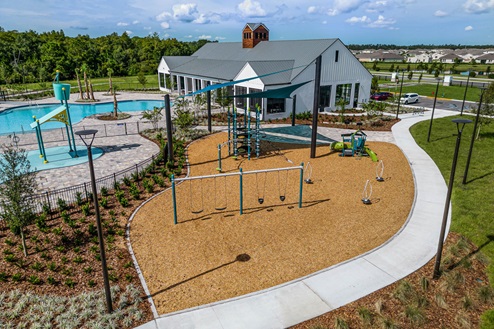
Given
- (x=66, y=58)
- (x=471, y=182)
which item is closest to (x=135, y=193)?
(x=471, y=182)

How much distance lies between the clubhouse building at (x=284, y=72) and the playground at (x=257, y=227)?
1297cm

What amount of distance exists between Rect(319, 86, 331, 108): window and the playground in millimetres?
16898

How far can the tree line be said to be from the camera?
186 feet

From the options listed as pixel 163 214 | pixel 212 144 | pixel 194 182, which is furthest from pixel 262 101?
pixel 163 214

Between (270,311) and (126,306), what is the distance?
374 cm

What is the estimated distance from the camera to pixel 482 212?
1326 centimetres

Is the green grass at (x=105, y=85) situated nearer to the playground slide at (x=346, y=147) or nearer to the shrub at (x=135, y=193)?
Result: the playground slide at (x=346, y=147)

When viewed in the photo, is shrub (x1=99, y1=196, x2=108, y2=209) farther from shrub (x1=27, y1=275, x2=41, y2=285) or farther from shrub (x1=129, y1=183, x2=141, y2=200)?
shrub (x1=27, y1=275, x2=41, y2=285)

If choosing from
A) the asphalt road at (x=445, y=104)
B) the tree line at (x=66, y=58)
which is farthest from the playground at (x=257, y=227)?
the tree line at (x=66, y=58)

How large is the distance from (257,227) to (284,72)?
24627 mm

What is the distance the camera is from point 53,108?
40656 millimetres

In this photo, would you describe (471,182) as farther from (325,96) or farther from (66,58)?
(66,58)

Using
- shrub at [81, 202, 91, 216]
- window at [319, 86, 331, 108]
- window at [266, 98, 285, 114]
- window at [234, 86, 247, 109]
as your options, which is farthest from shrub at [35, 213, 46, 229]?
window at [319, 86, 331, 108]

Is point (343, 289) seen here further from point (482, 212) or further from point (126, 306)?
point (482, 212)
